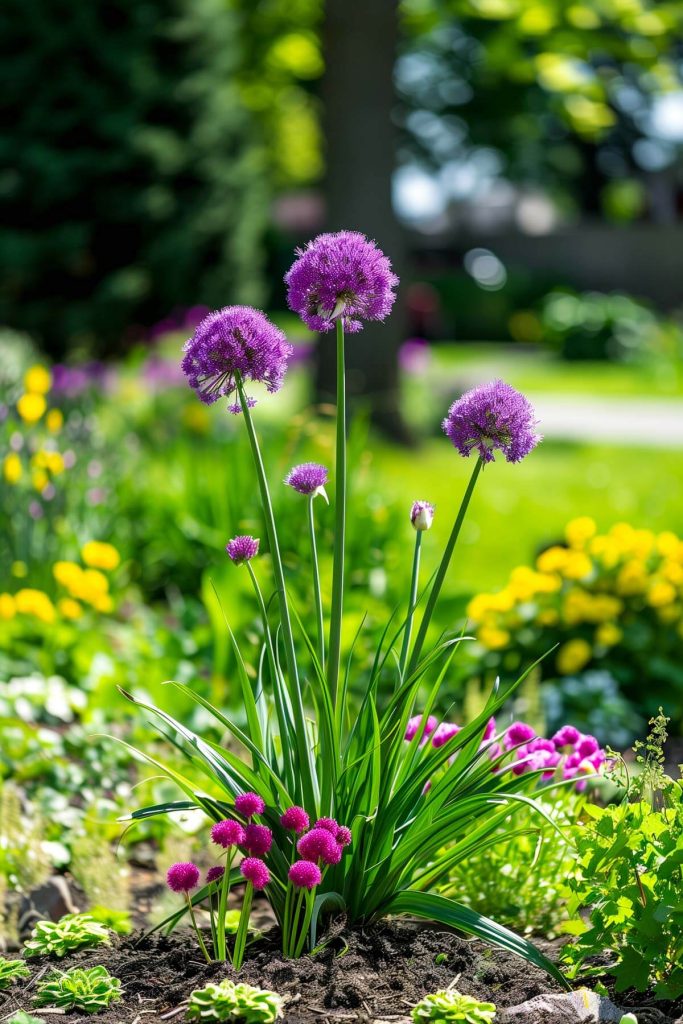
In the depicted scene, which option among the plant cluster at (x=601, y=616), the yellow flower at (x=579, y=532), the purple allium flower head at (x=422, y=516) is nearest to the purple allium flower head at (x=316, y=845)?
the purple allium flower head at (x=422, y=516)

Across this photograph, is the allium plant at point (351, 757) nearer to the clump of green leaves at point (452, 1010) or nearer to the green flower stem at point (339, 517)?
the green flower stem at point (339, 517)

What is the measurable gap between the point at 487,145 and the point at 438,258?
4.51 m

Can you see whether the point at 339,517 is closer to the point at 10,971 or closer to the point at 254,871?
the point at 254,871

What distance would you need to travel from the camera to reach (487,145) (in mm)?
31797

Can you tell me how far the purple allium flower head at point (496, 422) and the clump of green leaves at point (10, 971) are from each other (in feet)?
3.91

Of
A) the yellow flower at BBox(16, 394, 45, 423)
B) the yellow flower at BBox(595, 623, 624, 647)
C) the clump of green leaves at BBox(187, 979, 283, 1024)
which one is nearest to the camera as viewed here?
the clump of green leaves at BBox(187, 979, 283, 1024)

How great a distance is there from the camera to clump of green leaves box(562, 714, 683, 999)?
78.2 inches

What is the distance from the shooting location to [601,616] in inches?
159

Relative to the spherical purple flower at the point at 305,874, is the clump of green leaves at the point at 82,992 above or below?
below

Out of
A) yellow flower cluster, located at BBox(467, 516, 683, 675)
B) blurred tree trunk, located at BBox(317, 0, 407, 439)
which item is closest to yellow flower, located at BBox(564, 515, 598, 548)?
yellow flower cluster, located at BBox(467, 516, 683, 675)

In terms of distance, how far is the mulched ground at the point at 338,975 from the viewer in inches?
79.1

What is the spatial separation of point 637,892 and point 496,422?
81 cm

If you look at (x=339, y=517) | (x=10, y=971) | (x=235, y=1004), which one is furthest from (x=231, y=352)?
(x=10, y=971)

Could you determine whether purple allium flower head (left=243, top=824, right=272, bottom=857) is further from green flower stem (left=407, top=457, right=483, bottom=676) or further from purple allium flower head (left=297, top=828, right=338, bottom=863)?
green flower stem (left=407, top=457, right=483, bottom=676)
